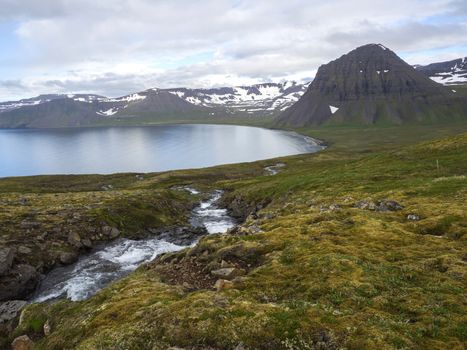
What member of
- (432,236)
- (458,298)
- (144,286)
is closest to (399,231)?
(432,236)

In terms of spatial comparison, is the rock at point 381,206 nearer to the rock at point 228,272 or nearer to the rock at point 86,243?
the rock at point 228,272

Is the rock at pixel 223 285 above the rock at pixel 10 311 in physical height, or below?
above

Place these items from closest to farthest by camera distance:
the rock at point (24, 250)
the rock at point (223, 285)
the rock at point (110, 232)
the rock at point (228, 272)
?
the rock at point (223, 285), the rock at point (228, 272), the rock at point (24, 250), the rock at point (110, 232)

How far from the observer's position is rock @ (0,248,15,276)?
45438mm

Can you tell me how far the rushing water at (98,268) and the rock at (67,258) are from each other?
0.83 metres

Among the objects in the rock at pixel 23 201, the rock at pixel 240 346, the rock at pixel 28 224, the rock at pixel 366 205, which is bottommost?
the rock at pixel 23 201

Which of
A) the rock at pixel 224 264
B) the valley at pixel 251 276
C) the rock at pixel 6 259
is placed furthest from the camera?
the rock at pixel 6 259

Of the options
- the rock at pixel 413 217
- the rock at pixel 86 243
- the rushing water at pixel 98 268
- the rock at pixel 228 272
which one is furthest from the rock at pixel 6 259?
the rock at pixel 413 217

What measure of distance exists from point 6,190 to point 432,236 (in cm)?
12642

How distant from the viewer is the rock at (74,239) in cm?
5819

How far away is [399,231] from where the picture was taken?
38.2 meters

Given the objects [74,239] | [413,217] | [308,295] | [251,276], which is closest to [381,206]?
[413,217]

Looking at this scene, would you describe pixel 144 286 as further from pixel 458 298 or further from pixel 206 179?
pixel 206 179

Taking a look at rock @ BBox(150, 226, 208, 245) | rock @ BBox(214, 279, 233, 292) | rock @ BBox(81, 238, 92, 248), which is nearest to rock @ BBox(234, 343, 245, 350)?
rock @ BBox(214, 279, 233, 292)
